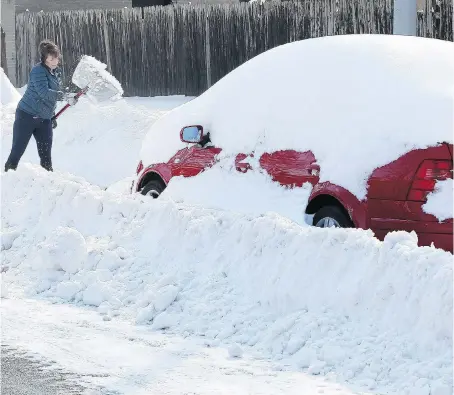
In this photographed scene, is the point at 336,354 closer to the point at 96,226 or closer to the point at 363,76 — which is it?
the point at 363,76

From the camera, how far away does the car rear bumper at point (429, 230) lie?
6797 mm

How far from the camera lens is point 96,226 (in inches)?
342

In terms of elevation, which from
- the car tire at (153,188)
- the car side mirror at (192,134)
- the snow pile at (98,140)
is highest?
the car side mirror at (192,134)

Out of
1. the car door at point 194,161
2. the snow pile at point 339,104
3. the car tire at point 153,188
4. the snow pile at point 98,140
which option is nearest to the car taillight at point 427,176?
the snow pile at point 339,104

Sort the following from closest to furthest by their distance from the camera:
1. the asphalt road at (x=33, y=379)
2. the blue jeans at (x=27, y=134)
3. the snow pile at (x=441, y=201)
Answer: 1. the asphalt road at (x=33, y=379)
2. the snow pile at (x=441, y=201)
3. the blue jeans at (x=27, y=134)

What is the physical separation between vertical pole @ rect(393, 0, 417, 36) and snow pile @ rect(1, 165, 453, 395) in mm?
6320

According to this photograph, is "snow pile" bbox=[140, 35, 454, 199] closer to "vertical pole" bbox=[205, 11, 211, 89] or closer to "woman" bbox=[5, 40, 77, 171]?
"woman" bbox=[5, 40, 77, 171]

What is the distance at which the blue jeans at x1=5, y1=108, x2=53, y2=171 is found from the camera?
12.2 metres

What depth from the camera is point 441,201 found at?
Answer: 6.81 meters

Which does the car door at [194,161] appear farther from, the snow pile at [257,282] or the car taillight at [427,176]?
the car taillight at [427,176]

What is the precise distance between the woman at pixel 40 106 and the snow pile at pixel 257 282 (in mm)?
3136

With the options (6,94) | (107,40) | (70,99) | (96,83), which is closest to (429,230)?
(70,99)

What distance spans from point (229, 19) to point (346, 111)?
47.2 ft

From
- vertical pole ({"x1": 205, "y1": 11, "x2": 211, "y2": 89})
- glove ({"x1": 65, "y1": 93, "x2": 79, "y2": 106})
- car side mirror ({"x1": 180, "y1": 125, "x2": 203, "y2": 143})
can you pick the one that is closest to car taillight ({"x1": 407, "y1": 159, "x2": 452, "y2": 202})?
car side mirror ({"x1": 180, "y1": 125, "x2": 203, "y2": 143})
